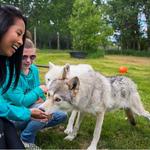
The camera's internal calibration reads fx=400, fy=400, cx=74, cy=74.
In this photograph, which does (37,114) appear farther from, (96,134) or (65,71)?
(96,134)

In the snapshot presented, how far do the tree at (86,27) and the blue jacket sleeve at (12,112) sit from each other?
26.1m

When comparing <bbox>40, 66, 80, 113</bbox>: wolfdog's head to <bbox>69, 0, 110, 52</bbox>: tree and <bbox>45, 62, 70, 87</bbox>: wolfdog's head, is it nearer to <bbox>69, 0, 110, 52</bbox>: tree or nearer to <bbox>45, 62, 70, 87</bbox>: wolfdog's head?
<bbox>45, 62, 70, 87</bbox>: wolfdog's head

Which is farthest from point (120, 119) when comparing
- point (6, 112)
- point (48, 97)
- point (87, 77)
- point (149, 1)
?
point (149, 1)

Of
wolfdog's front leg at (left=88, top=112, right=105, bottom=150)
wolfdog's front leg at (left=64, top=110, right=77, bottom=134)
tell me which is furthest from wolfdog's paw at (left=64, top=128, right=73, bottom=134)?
wolfdog's front leg at (left=88, top=112, right=105, bottom=150)

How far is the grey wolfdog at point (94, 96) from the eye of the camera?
4.31m

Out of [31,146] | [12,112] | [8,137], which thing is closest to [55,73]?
[31,146]

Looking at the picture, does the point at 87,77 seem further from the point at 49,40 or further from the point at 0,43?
the point at 49,40

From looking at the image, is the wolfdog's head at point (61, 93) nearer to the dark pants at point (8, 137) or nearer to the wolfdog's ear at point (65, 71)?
the wolfdog's ear at point (65, 71)

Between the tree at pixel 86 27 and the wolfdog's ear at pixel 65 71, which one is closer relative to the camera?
the wolfdog's ear at pixel 65 71

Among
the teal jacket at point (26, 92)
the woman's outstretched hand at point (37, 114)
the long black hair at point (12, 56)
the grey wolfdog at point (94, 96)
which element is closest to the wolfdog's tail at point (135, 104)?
the grey wolfdog at point (94, 96)

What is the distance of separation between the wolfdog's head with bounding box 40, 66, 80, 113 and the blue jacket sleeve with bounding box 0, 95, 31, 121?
1.03m

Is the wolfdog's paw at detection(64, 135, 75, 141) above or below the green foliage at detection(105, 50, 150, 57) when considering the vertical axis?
above

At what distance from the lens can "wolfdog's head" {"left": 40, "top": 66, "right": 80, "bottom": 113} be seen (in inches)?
167

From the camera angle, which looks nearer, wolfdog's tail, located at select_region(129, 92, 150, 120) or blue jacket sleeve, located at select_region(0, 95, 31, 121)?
blue jacket sleeve, located at select_region(0, 95, 31, 121)
